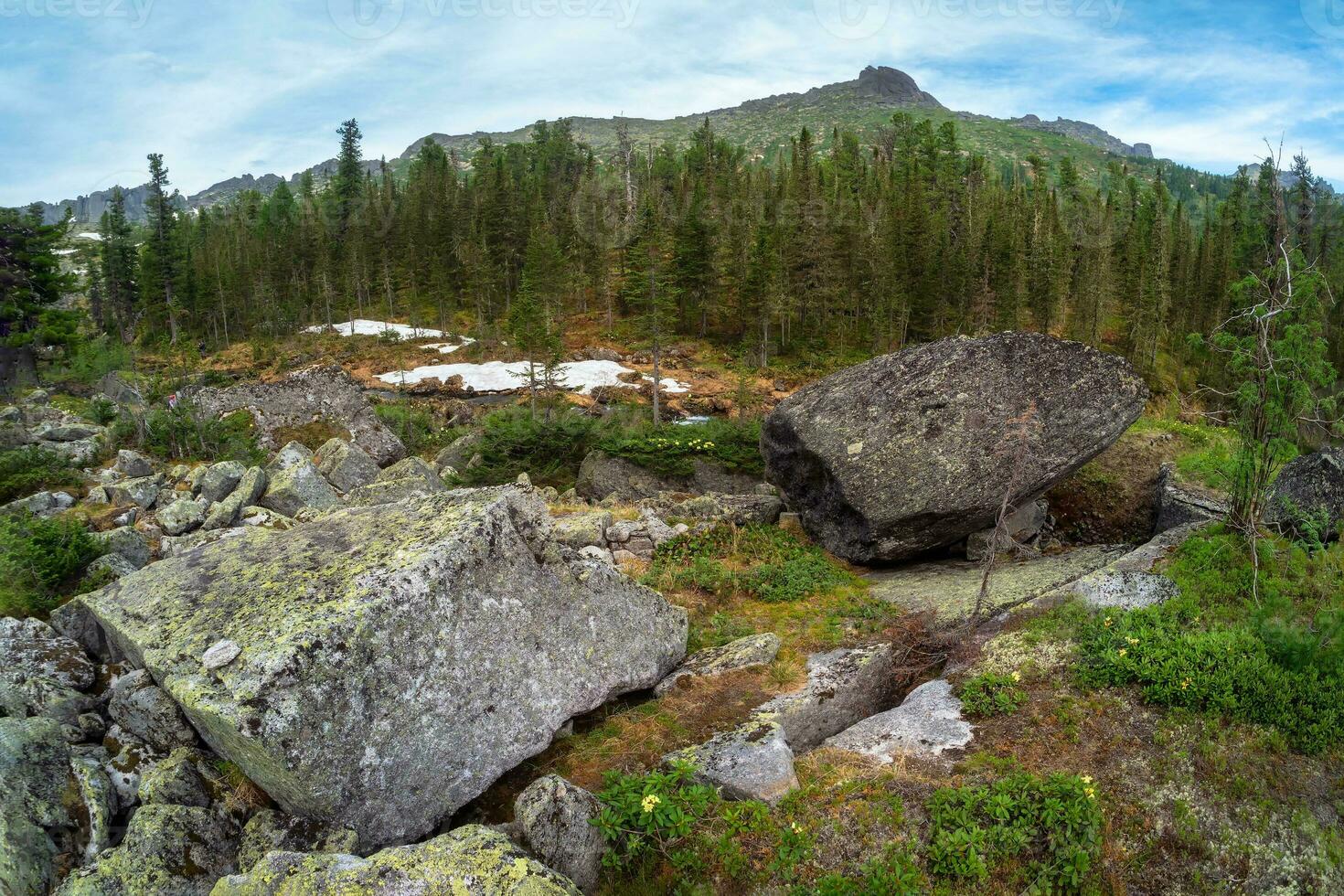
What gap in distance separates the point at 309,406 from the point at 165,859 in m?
23.8

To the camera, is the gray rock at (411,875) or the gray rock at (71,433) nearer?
the gray rock at (411,875)

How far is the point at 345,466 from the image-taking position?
1886 centimetres

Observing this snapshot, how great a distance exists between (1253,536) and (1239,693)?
3480mm

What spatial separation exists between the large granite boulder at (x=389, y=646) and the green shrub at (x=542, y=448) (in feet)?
45.4

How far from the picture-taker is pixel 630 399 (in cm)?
5228

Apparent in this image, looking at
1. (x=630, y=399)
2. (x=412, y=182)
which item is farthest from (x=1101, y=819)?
(x=412, y=182)

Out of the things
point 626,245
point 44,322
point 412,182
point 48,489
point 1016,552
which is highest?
point 412,182

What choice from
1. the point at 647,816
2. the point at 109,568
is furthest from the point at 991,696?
the point at 109,568

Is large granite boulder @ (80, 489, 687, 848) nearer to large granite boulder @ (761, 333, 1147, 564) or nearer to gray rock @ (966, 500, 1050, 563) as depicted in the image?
large granite boulder @ (761, 333, 1147, 564)

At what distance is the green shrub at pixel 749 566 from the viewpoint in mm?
12656

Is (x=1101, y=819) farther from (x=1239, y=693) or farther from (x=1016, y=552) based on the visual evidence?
(x=1016, y=552)

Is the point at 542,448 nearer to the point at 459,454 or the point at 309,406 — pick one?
the point at 459,454

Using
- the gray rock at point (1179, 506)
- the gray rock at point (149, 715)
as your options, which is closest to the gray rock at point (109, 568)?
the gray rock at point (149, 715)

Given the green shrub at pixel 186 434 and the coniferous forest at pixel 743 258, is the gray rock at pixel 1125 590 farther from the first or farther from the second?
the coniferous forest at pixel 743 258
